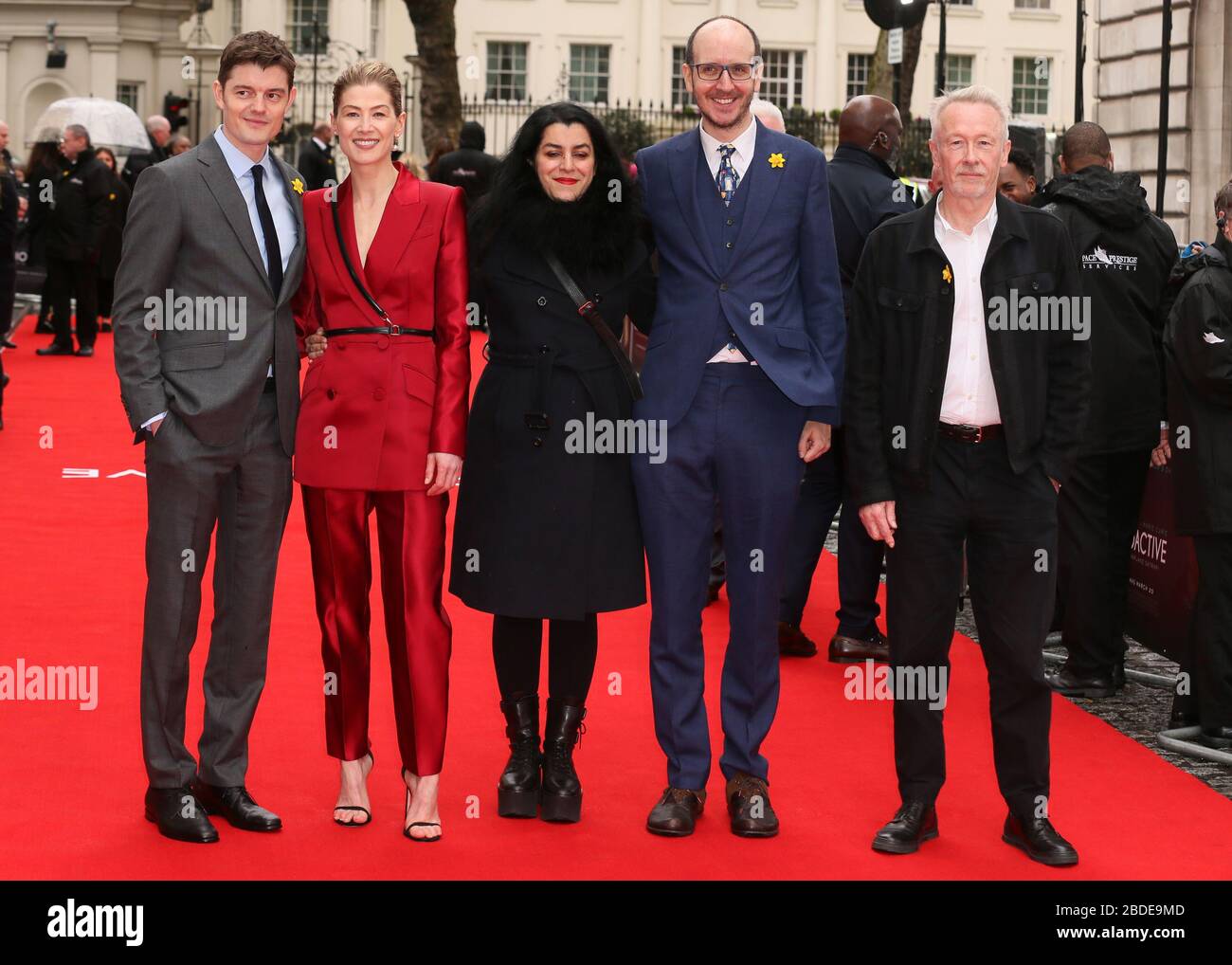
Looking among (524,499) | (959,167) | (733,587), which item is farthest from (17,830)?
→ (959,167)

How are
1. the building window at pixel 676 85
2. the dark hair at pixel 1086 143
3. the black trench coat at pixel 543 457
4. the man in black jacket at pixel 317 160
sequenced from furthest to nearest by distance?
the building window at pixel 676 85 < the man in black jacket at pixel 317 160 < the dark hair at pixel 1086 143 < the black trench coat at pixel 543 457

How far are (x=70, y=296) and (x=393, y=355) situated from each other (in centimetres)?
1400

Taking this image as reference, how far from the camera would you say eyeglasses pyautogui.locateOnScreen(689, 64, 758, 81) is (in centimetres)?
509

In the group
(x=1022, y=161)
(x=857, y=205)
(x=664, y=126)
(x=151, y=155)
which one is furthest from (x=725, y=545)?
(x=664, y=126)

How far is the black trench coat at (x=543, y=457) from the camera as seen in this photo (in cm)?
514

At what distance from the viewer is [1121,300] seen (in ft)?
22.7

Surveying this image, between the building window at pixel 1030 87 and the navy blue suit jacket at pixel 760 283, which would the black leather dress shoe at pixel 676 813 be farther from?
the building window at pixel 1030 87

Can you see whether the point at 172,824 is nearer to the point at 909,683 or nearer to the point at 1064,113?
the point at 909,683

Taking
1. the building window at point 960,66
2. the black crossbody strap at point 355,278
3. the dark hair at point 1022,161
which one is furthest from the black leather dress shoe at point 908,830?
the building window at point 960,66

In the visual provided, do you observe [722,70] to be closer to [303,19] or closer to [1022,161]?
[1022,161]

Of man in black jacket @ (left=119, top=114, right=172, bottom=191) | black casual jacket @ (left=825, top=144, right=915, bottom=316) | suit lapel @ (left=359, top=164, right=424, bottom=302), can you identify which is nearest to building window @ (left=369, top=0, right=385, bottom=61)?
man in black jacket @ (left=119, top=114, right=172, bottom=191)

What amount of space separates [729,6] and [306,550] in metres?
41.5

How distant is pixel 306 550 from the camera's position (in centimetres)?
947

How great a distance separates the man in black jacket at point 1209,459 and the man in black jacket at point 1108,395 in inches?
19.9
